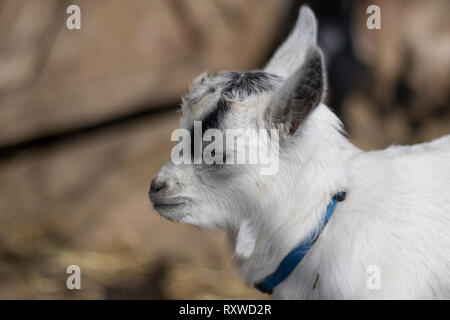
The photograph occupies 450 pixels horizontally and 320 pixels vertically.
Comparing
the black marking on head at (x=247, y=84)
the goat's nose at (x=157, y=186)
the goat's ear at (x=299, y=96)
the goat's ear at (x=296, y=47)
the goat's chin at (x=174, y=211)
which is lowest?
the goat's chin at (x=174, y=211)

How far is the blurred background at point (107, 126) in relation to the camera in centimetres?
377

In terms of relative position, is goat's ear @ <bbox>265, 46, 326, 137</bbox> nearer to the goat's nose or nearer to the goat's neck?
the goat's neck

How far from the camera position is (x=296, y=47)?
2.30 meters

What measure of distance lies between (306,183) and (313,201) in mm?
67

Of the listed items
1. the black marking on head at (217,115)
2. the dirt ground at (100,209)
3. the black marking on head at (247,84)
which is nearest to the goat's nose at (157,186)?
the black marking on head at (217,115)

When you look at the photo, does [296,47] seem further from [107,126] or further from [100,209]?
[100,209]

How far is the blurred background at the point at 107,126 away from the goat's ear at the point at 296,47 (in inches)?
Answer: 61.5

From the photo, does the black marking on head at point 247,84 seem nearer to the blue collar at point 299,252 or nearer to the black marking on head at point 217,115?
the black marking on head at point 217,115

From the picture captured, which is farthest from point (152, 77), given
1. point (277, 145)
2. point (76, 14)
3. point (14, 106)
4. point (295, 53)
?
point (277, 145)

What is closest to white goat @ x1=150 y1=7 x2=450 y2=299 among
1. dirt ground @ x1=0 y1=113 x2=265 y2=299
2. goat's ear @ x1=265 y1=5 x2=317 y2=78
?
goat's ear @ x1=265 y1=5 x2=317 y2=78

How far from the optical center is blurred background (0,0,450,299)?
12.4 ft

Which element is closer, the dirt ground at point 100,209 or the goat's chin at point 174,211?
the goat's chin at point 174,211

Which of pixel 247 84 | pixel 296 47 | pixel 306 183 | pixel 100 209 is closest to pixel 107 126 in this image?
pixel 100 209

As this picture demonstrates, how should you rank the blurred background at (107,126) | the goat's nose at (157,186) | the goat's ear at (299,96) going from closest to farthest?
the goat's ear at (299,96), the goat's nose at (157,186), the blurred background at (107,126)
